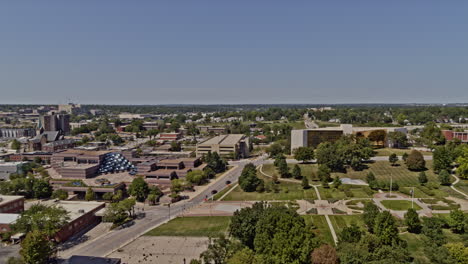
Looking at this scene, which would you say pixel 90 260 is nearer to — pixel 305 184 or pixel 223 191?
pixel 223 191

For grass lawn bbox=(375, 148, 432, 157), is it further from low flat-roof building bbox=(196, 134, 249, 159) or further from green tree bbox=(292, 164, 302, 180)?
low flat-roof building bbox=(196, 134, 249, 159)

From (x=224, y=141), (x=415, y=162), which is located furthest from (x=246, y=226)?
(x=224, y=141)

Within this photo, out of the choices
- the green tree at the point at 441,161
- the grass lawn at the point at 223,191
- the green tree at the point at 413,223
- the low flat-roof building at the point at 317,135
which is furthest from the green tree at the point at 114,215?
the green tree at the point at 441,161

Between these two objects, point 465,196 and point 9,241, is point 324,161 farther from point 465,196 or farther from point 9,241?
point 9,241

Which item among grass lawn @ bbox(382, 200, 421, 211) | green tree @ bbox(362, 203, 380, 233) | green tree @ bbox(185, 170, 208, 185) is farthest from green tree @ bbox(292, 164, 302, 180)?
green tree @ bbox(362, 203, 380, 233)

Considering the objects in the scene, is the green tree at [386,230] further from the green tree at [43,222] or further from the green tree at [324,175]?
the green tree at [43,222]

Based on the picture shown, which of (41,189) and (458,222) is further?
(41,189)
